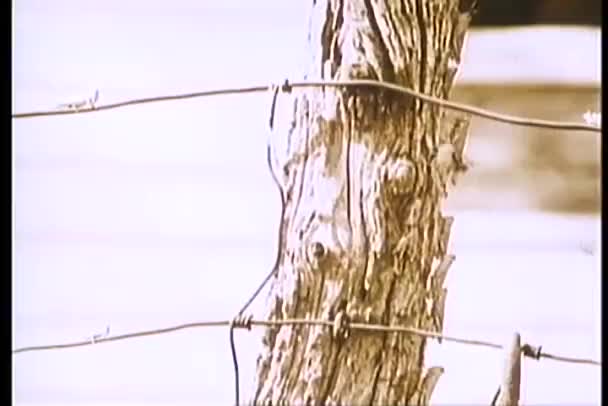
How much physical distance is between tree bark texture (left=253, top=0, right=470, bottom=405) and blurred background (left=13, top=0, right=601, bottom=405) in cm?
2

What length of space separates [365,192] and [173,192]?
0.23m

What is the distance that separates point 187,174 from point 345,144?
0.19m

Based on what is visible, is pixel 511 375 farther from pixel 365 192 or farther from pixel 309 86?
pixel 309 86

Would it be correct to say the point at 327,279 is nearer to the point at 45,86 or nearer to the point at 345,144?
the point at 345,144

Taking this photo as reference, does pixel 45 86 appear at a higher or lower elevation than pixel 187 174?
higher

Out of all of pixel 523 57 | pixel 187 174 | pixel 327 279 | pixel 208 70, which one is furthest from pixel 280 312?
pixel 523 57

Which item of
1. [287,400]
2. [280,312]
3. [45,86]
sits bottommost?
[287,400]

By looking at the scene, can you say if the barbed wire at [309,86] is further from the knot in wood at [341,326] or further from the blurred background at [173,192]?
the knot in wood at [341,326]

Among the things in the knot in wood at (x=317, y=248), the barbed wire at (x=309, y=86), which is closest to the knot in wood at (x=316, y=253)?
the knot in wood at (x=317, y=248)

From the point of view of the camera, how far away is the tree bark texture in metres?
1.19

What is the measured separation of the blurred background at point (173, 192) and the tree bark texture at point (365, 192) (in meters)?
0.02

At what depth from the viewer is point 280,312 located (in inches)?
47.1

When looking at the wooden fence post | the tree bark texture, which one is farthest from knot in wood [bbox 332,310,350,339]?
the wooden fence post

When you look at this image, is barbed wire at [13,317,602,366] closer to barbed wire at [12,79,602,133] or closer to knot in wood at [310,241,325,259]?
knot in wood at [310,241,325,259]
